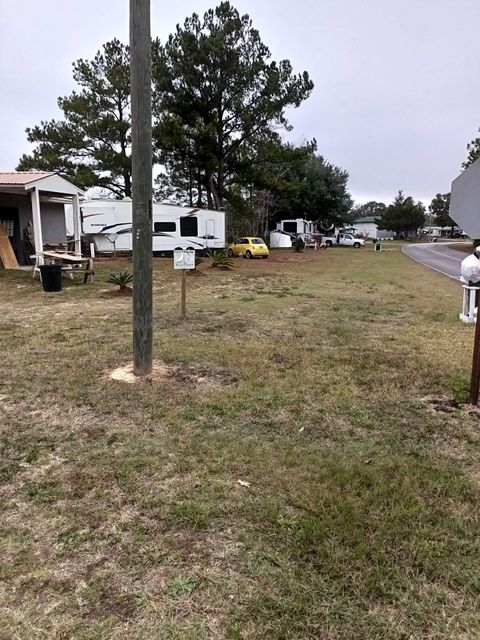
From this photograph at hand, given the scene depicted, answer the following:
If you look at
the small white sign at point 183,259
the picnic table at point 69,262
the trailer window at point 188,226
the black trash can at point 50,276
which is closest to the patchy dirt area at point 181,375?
the small white sign at point 183,259

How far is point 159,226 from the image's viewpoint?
22.0 meters

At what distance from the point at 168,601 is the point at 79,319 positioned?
6.26 metres

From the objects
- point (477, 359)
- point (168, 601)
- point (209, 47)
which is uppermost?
point (209, 47)

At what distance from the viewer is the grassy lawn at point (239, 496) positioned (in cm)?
177

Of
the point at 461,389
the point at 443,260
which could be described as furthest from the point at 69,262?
the point at 443,260

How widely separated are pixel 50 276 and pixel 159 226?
11.9 metres

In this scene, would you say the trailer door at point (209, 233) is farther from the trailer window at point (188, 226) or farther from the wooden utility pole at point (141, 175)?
the wooden utility pole at point (141, 175)

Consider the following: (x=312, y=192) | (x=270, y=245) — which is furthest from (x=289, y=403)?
(x=312, y=192)

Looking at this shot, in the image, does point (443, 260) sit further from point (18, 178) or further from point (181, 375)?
point (181, 375)

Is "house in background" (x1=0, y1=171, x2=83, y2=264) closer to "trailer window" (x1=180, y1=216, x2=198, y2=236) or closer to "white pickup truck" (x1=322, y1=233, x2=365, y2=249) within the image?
"trailer window" (x1=180, y1=216, x2=198, y2=236)

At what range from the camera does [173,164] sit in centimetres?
2681

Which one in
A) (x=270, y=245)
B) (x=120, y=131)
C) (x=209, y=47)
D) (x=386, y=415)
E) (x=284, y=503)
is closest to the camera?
(x=284, y=503)

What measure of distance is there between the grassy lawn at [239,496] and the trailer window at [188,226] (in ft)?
57.0

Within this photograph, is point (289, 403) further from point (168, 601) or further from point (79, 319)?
point (79, 319)
